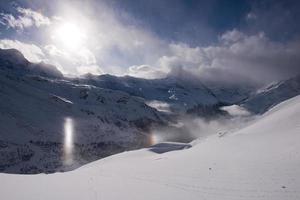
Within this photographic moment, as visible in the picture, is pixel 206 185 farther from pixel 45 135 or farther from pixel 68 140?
pixel 68 140

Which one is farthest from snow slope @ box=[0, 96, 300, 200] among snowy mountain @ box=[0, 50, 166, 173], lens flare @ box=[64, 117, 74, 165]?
lens flare @ box=[64, 117, 74, 165]

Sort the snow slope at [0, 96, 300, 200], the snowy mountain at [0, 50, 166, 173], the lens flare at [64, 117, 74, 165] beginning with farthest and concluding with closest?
the lens flare at [64, 117, 74, 165] < the snowy mountain at [0, 50, 166, 173] < the snow slope at [0, 96, 300, 200]

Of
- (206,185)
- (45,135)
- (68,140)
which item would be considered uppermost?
(45,135)

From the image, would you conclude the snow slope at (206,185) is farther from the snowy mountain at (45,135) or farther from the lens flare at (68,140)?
the lens flare at (68,140)

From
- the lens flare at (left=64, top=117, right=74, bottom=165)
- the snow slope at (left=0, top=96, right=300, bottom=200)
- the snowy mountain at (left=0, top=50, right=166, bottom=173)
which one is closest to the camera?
the snow slope at (left=0, top=96, right=300, bottom=200)

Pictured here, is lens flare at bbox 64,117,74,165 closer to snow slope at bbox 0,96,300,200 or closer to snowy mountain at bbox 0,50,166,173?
snowy mountain at bbox 0,50,166,173

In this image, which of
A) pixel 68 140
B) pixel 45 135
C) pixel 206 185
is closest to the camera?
pixel 206 185

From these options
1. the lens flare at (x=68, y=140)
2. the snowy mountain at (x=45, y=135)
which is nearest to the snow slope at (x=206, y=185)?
the snowy mountain at (x=45, y=135)

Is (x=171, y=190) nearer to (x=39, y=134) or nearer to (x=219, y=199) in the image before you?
(x=219, y=199)

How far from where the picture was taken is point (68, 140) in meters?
147

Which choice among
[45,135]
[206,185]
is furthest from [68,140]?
[206,185]

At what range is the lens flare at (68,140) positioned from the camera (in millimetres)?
117887

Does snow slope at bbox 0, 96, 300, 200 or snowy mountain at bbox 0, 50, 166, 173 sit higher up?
snowy mountain at bbox 0, 50, 166, 173

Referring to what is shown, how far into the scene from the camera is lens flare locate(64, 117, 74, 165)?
387 feet
